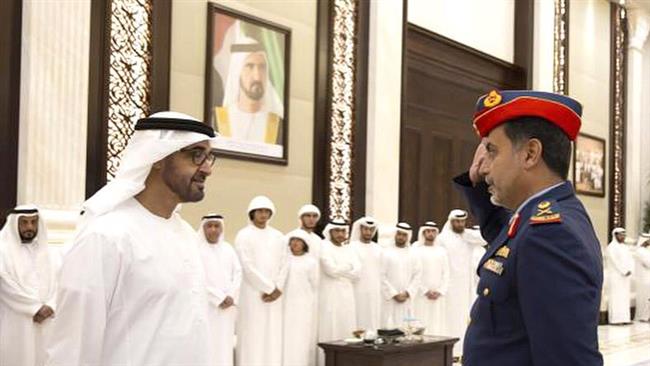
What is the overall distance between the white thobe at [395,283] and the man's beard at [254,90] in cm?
238

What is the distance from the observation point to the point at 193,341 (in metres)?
3.28

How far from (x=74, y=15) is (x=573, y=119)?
6.55 meters

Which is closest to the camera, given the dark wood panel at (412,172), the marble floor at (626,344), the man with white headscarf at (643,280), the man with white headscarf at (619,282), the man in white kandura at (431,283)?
the marble floor at (626,344)

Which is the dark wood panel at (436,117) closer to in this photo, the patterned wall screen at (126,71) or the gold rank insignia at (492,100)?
the patterned wall screen at (126,71)

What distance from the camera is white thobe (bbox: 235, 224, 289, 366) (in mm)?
9094

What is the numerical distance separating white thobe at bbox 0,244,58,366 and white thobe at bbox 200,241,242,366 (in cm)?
159

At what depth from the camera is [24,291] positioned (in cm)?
702

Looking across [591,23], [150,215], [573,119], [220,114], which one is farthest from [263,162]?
[591,23]

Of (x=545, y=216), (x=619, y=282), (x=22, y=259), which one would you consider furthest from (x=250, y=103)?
(x=619, y=282)

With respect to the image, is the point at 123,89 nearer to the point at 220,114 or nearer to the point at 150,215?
the point at 220,114

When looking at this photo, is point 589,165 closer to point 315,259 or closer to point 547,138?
point 315,259

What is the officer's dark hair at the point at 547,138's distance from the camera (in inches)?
90.7

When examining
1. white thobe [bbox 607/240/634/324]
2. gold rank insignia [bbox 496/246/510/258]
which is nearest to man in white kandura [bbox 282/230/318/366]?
gold rank insignia [bbox 496/246/510/258]

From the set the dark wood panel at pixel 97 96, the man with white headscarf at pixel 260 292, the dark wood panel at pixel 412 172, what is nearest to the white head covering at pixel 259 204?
the man with white headscarf at pixel 260 292
